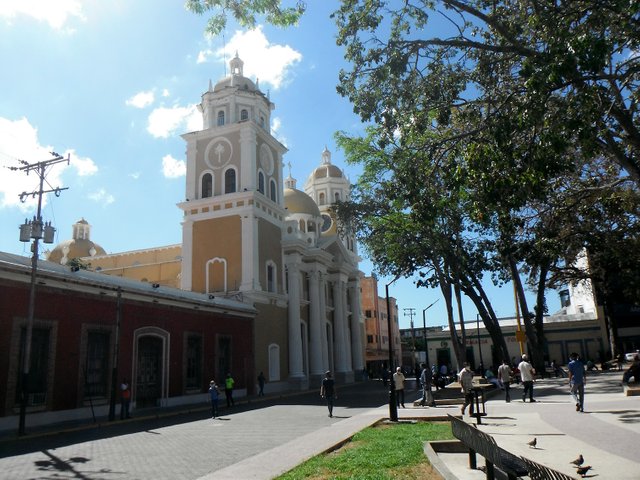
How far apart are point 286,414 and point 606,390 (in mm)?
11813

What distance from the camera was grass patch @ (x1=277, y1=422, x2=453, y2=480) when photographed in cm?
748

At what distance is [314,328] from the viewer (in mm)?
38312

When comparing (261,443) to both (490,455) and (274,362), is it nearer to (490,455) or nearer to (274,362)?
(490,455)

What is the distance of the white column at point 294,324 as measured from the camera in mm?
34438

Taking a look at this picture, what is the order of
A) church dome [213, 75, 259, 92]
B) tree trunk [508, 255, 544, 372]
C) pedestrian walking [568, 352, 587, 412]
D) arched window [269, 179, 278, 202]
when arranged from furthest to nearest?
arched window [269, 179, 278, 202], church dome [213, 75, 259, 92], tree trunk [508, 255, 544, 372], pedestrian walking [568, 352, 587, 412]

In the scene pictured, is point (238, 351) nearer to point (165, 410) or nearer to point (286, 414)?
point (165, 410)

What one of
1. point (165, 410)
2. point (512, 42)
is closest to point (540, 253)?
point (512, 42)

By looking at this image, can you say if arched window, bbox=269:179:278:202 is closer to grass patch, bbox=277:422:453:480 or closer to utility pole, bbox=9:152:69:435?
utility pole, bbox=9:152:69:435

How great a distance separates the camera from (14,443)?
529 inches

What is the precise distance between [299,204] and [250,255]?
16.0m

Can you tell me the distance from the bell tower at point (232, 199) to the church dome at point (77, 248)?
Answer: 18271 mm

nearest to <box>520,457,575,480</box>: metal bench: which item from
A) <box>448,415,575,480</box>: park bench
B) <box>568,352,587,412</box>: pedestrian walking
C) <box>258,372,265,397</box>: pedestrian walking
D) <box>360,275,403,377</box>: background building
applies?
<box>448,415,575,480</box>: park bench

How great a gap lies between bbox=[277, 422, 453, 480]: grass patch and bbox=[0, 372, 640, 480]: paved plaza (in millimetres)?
371

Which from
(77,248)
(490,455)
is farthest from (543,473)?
(77,248)
